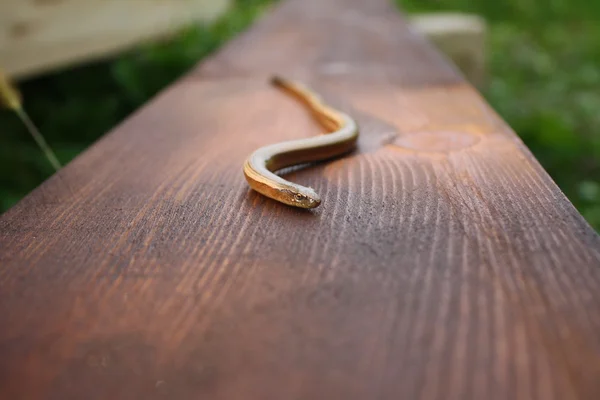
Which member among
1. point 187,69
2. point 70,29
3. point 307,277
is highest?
point 70,29

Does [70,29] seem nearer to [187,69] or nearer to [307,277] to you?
[187,69]

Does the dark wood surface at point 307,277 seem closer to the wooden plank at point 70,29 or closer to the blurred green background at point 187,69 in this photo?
the blurred green background at point 187,69

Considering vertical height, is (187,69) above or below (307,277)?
below

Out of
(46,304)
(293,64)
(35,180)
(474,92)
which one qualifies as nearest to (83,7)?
(35,180)

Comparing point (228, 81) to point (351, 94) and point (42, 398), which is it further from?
point (42, 398)

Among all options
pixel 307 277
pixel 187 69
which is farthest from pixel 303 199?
pixel 187 69

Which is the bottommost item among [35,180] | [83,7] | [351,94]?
[35,180]
